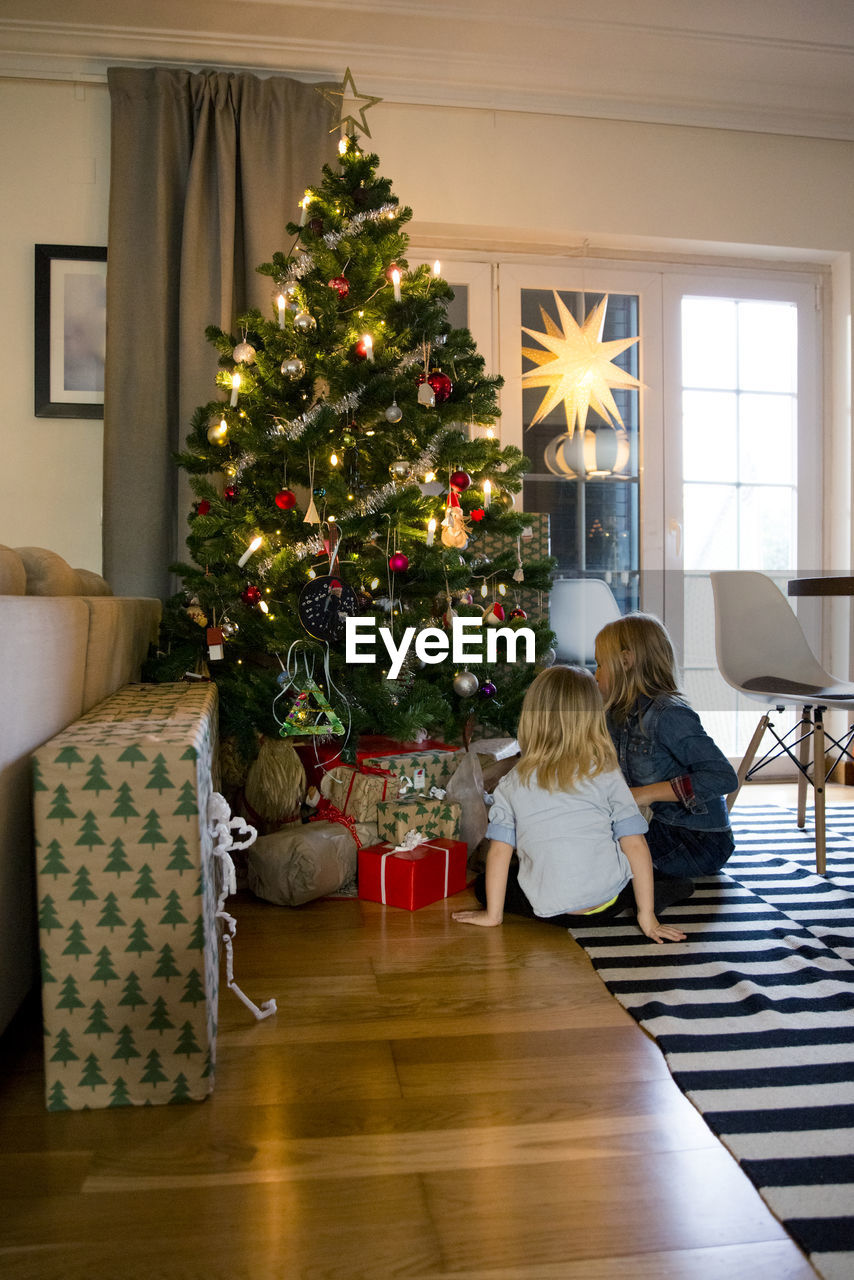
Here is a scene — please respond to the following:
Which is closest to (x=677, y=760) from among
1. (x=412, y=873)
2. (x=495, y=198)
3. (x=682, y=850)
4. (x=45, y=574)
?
(x=682, y=850)

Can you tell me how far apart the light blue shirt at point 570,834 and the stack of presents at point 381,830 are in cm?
32

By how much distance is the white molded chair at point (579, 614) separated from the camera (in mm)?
3850

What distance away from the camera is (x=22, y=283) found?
135 inches

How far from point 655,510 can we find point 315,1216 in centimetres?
340

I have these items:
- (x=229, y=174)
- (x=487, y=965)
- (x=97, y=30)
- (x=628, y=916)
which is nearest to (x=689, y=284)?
(x=229, y=174)

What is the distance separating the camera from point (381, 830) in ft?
7.98

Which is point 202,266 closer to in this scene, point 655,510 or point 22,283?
point 22,283

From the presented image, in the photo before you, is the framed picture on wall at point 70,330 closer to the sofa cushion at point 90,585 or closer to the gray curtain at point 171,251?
the gray curtain at point 171,251

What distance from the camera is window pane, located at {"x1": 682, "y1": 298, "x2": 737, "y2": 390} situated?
4.10m

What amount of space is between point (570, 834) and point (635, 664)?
53cm

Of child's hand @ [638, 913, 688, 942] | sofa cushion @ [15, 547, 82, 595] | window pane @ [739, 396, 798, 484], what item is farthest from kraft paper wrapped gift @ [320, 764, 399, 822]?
window pane @ [739, 396, 798, 484]

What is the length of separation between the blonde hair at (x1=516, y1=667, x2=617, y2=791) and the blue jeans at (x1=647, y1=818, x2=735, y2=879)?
405mm

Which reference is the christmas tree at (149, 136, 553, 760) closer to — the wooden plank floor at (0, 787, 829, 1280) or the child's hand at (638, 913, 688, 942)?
the child's hand at (638, 913, 688, 942)

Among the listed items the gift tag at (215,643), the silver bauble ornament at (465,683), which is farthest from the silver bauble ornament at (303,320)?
the silver bauble ornament at (465,683)
